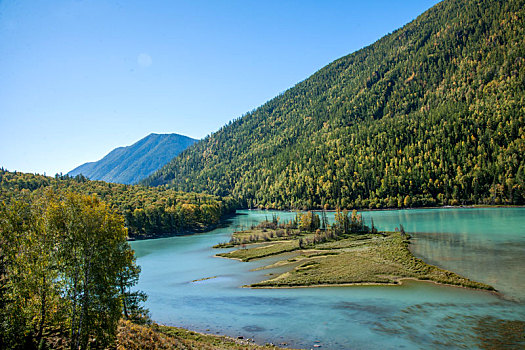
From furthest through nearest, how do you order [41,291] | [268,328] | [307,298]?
1. [307,298]
2. [268,328]
3. [41,291]

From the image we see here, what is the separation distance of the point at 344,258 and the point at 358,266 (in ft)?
29.7

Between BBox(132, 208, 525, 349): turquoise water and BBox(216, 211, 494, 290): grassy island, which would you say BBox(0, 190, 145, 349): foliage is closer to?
BBox(132, 208, 525, 349): turquoise water

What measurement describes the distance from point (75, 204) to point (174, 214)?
14607 cm

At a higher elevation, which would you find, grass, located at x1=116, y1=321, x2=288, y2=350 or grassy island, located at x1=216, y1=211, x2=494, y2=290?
grass, located at x1=116, y1=321, x2=288, y2=350

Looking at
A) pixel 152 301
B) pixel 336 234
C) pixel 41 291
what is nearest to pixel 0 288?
pixel 41 291

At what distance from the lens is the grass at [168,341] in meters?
26.4

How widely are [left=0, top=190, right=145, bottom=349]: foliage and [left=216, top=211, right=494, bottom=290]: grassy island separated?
118 feet

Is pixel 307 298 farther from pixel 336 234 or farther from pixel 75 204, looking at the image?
pixel 336 234

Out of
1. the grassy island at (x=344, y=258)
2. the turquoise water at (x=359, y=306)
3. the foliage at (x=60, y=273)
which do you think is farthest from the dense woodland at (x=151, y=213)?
the foliage at (x=60, y=273)

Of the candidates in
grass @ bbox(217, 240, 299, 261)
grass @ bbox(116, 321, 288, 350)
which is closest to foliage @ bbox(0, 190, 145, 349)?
grass @ bbox(116, 321, 288, 350)

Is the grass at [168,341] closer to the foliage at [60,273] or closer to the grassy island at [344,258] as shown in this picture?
the foliage at [60,273]

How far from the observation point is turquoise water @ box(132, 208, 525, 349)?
1270 inches

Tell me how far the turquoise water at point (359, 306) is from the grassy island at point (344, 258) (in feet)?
9.89

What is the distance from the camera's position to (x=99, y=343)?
25.6 meters
